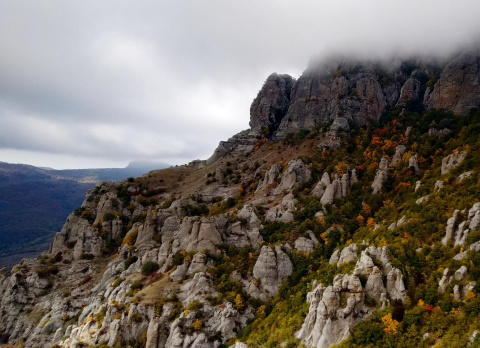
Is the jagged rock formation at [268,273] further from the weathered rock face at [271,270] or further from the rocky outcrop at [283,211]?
the rocky outcrop at [283,211]

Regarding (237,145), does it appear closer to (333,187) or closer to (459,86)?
(333,187)

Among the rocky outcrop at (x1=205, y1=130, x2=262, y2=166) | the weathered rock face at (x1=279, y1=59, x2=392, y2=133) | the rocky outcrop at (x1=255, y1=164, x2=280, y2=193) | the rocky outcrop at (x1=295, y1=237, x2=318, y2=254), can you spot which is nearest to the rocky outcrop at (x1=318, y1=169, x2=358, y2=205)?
the rocky outcrop at (x1=295, y1=237, x2=318, y2=254)

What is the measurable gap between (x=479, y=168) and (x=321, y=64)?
81399 millimetres

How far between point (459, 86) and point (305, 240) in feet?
199

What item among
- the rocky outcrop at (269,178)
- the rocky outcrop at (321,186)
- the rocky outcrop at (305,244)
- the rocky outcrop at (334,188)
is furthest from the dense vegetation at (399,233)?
the rocky outcrop at (269,178)

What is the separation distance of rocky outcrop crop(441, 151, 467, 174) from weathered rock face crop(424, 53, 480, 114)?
30.1m

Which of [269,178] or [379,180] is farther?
[269,178]

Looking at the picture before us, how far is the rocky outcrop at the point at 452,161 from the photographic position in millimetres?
59688

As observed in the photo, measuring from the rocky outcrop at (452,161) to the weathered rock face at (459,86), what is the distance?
30069mm

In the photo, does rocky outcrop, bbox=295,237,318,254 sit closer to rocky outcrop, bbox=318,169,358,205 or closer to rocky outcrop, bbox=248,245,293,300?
rocky outcrop, bbox=248,245,293,300

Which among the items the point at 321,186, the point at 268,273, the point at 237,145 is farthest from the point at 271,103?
the point at 268,273

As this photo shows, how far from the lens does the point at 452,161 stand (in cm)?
6091

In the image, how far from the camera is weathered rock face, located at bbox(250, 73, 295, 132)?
129750 mm

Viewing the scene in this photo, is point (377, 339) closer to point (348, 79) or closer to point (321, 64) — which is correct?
point (348, 79)
